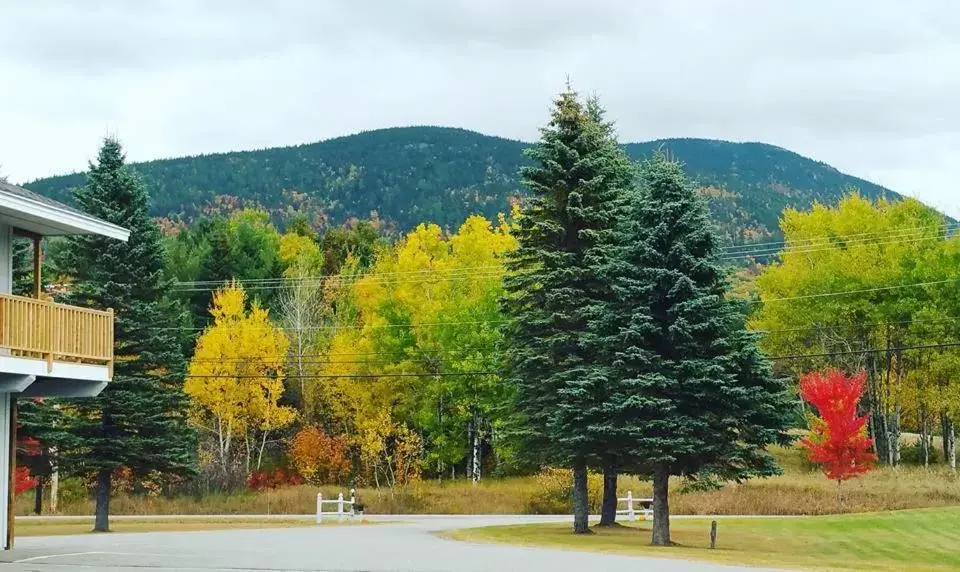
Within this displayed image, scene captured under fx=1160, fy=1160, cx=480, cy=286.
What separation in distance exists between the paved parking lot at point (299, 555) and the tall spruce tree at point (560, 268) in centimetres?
597

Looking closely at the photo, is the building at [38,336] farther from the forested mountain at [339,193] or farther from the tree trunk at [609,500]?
the forested mountain at [339,193]

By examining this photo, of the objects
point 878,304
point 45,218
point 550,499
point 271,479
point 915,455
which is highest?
point 45,218

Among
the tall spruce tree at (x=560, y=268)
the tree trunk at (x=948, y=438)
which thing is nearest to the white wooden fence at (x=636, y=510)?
the tall spruce tree at (x=560, y=268)

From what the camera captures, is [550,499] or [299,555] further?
[550,499]

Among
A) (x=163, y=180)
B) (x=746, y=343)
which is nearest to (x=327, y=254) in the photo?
(x=746, y=343)

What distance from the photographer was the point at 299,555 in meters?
25.1

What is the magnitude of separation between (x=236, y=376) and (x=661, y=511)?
3328cm

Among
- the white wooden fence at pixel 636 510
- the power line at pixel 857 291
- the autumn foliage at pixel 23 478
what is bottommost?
the white wooden fence at pixel 636 510

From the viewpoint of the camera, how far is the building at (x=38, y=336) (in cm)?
2378

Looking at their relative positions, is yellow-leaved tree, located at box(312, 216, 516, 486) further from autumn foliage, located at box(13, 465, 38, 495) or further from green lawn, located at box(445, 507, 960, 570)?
green lawn, located at box(445, 507, 960, 570)

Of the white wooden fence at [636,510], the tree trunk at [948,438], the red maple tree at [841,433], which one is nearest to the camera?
the white wooden fence at [636,510]

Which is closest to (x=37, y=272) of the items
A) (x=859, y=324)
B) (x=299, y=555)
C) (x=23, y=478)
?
(x=299, y=555)

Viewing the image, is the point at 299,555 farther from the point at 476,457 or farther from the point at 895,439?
the point at 895,439

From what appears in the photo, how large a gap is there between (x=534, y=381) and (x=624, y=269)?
251 inches
